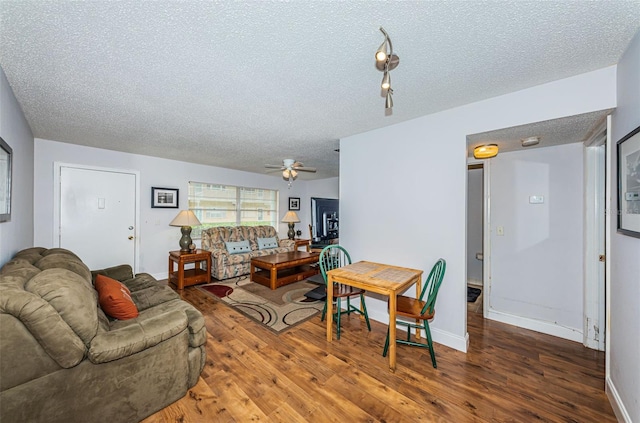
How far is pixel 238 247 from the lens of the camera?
4.92 m

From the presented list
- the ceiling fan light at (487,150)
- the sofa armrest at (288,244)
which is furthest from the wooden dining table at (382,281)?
the sofa armrest at (288,244)

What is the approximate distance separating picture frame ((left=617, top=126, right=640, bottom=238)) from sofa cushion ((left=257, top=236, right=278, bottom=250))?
5.06 metres

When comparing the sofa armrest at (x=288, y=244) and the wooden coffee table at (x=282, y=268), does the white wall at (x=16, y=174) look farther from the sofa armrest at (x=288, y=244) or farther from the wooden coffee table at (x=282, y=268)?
the sofa armrest at (x=288, y=244)

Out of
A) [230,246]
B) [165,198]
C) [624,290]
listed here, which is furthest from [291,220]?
[624,290]

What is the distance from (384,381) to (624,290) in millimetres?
1698

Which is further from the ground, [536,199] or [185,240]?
[536,199]

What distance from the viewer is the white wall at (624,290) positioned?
137cm

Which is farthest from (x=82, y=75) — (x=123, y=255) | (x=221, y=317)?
(x=123, y=255)

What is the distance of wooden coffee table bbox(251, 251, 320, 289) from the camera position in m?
4.04

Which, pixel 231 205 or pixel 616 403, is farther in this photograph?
pixel 231 205

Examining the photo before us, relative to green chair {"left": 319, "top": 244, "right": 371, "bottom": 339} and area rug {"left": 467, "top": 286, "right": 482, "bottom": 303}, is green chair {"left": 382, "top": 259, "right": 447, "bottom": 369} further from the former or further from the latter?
area rug {"left": 467, "top": 286, "right": 482, "bottom": 303}

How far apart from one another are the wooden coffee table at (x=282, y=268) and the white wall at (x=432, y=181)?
1505mm

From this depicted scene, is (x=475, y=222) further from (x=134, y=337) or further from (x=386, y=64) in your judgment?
(x=134, y=337)

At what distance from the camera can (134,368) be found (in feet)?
4.95
